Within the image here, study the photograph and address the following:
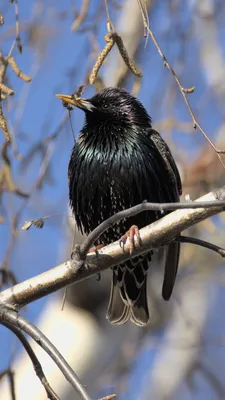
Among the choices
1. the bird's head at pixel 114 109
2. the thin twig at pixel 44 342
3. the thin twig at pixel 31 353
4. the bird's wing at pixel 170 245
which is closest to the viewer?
the thin twig at pixel 44 342

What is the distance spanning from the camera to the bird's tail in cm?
352

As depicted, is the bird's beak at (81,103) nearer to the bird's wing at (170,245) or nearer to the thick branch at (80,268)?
the bird's wing at (170,245)

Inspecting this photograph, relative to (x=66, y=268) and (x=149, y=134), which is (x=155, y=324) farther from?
(x=66, y=268)

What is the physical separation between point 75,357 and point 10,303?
1.22 meters

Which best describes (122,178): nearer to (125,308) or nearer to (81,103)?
(81,103)

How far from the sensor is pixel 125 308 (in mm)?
3611

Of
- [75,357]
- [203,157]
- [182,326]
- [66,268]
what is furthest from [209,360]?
[66,268]

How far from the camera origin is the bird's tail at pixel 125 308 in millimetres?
3523

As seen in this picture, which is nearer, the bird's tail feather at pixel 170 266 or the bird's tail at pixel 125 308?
the bird's tail feather at pixel 170 266

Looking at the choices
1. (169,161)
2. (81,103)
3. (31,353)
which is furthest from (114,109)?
(31,353)

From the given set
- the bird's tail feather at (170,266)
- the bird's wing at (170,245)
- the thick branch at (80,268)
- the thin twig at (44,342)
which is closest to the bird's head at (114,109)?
the bird's wing at (170,245)

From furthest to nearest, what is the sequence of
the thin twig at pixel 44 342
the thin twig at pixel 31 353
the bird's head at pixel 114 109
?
the bird's head at pixel 114 109, the thin twig at pixel 31 353, the thin twig at pixel 44 342

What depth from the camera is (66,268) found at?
2.60m

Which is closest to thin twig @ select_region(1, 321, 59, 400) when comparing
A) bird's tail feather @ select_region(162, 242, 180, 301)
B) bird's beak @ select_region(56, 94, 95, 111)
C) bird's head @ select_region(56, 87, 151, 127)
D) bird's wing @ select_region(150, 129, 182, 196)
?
bird's tail feather @ select_region(162, 242, 180, 301)
